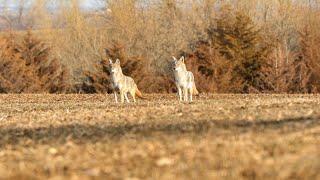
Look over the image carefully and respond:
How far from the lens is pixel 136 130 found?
11.6 metres

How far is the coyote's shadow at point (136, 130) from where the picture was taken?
10617mm

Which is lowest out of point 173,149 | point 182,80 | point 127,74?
point 173,149

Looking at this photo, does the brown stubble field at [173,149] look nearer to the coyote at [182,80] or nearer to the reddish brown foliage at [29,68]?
the coyote at [182,80]

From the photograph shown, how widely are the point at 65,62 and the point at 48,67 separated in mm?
5907

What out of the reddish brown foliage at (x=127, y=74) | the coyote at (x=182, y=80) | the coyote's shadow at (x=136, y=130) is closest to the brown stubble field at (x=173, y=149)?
the coyote's shadow at (x=136, y=130)

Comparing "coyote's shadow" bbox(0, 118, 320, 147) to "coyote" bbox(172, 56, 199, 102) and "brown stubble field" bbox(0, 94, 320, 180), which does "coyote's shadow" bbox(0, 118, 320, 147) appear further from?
"coyote" bbox(172, 56, 199, 102)

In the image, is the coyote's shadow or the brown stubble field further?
the coyote's shadow

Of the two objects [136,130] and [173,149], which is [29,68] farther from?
[173,149]

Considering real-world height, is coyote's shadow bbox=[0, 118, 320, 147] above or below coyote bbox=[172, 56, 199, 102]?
below

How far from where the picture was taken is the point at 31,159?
30.3 feet

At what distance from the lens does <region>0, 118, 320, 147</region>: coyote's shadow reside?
10.6 metres

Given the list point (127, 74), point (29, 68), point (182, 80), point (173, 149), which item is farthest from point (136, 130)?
point (29, 68)

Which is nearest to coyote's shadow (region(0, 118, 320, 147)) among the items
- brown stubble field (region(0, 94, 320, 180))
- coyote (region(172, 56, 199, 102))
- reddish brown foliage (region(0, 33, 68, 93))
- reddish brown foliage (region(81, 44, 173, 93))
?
brown stubble field (region(0, 94, 320, 180))

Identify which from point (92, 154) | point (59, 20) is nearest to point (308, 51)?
point (59, 20)
